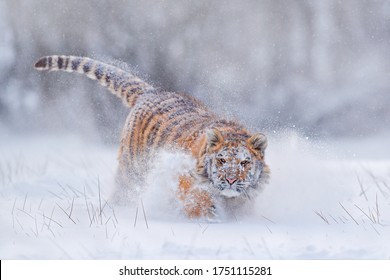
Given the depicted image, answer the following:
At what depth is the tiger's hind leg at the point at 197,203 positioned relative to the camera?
257 inches

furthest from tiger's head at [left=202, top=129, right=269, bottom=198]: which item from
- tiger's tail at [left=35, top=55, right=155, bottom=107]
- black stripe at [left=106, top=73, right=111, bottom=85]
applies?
black stripe at [left=106, top=73, right=111, bottom=85]

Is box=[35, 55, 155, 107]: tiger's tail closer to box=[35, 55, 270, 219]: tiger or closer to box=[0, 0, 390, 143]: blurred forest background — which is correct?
box=[35, 55, 270, 219]: tiger

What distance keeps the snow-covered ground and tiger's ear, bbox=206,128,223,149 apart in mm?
426

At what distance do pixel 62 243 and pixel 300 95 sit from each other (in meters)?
3.71

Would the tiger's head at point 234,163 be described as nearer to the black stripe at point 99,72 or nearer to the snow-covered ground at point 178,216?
the snow-covered ground at point 178,216

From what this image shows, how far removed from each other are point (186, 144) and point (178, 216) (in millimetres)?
818

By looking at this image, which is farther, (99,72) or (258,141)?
(99,72)

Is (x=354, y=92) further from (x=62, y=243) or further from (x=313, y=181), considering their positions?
(x=62, y=243)

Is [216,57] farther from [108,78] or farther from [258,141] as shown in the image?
[258,141]

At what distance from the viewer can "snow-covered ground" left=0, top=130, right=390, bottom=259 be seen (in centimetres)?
578

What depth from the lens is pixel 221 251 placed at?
571cm

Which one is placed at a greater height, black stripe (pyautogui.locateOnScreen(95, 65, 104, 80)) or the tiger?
black stripe (pyautogui.locateOnScreen(95, 65, 104, 80))

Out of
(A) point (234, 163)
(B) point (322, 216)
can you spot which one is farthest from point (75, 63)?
(B) point (322, 216)

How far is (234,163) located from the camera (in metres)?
6.49
